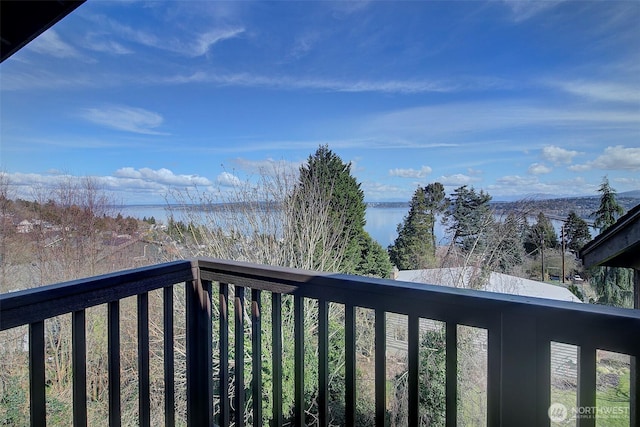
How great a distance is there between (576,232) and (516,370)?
4.68 metres

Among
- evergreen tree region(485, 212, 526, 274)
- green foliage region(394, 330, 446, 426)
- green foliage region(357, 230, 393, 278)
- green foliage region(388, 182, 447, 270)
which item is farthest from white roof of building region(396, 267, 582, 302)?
green foliage region(394, 330, 446, 426)

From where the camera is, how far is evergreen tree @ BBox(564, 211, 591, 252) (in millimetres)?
4594

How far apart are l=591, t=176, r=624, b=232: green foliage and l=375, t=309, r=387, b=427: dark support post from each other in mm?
4227

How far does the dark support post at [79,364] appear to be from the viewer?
4.29 ft

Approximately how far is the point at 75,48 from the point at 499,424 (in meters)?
9.12

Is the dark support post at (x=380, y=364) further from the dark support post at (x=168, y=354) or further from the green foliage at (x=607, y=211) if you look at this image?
the green foliage at (x=607, y=211)

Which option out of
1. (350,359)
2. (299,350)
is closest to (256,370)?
(299,350)

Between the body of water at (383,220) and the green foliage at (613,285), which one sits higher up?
the body of water at (383,220)

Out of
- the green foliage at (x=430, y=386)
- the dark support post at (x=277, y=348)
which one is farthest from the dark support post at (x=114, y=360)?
the green foliage at (x=430, y=386)

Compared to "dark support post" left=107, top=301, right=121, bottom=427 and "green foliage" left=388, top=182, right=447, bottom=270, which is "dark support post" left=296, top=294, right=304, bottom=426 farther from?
"green foliage" left=388, top=182, right=447, bottom=270

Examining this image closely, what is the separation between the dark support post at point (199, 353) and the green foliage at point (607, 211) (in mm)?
4611

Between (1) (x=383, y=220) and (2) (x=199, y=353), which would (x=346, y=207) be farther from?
(2) (x=199, y=353)

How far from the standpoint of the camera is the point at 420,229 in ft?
25.3

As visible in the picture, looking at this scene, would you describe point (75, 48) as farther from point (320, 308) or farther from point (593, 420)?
point (593, 420)
